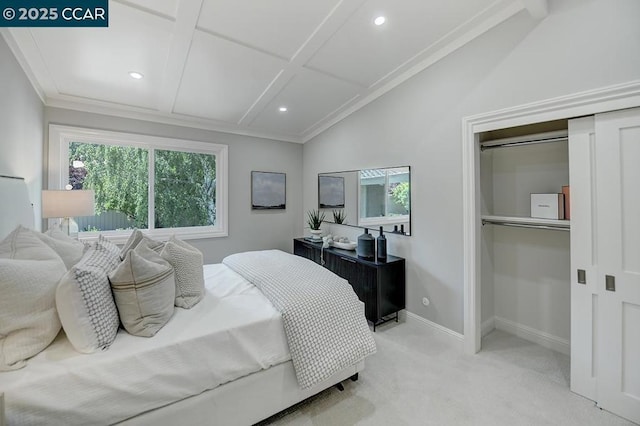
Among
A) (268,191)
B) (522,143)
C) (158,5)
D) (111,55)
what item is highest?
(158,5)

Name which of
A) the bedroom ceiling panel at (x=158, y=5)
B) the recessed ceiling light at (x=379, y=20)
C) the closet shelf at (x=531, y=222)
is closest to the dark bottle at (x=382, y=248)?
the closet shelf at (x=531, y=222)

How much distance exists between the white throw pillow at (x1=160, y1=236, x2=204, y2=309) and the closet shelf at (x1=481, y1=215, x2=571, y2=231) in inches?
104

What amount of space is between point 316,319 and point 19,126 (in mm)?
2925

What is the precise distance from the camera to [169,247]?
184cm

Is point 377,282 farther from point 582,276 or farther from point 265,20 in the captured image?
point 265,20

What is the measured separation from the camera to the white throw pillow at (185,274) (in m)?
1.80

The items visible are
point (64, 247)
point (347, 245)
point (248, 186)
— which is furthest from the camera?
point (248, 186)

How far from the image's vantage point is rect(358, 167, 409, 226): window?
10.5ft

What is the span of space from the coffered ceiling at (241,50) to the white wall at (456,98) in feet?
0.56

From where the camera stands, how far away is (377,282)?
116 inches

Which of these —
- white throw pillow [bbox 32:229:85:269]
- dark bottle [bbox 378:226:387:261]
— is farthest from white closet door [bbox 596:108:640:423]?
Result: white throw pillow [bbox 32:229:85:269]

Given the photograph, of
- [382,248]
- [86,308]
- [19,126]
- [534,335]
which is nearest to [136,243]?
[86,308]

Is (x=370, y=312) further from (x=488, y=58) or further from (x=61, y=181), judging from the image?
(x=61, y=181)

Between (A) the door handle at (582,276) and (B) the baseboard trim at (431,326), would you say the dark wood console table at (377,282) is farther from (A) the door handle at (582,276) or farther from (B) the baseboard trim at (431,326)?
(A) the door handle at (582,276)
